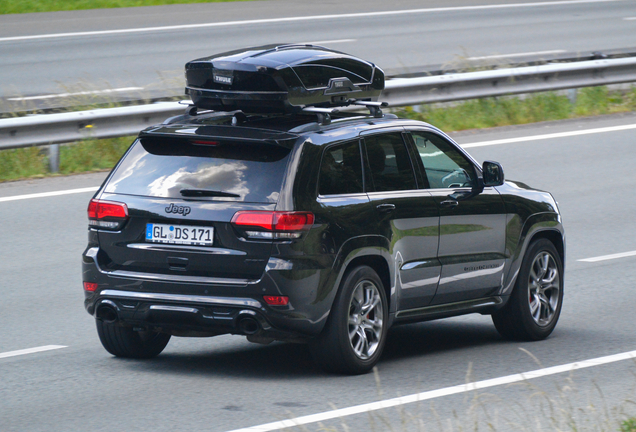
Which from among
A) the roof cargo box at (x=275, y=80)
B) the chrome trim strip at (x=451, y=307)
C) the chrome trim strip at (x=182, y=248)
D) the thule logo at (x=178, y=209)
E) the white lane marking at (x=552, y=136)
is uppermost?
the roof cargo box at (x=275, y=80)

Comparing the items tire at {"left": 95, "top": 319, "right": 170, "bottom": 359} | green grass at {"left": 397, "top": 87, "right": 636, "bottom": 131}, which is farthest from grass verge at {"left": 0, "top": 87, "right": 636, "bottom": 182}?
tire at {"left": 95, "top": 319, "right": 170, "bottom": 359}

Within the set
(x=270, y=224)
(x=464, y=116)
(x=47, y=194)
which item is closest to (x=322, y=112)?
(x=270, y=224)

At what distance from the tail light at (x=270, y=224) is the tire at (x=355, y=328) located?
0.56 meters

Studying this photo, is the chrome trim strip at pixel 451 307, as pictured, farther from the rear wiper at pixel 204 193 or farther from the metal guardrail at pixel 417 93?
the metal guardrail at pixel 417 93

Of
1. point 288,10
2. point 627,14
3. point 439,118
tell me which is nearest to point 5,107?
point 439,118

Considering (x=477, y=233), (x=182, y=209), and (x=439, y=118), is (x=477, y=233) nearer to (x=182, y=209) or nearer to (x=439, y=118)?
(x=182, y=209)

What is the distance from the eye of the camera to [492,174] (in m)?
8.02

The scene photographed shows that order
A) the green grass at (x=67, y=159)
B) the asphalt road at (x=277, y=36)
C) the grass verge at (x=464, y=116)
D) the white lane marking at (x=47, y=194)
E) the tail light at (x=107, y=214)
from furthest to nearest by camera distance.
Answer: the asphalt road at (x=277, y=36), the grass verge at (x=464, y=116), the green grass at (x=67, y=159), the white lane marking at (x=47, y=194), the tail light at (x=107, y=214)

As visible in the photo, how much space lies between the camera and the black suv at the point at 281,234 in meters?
Answer: 6.63

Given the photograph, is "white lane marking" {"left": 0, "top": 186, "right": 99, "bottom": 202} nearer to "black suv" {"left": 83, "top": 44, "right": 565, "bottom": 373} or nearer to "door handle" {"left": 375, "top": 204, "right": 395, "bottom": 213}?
"black suv" {"left": 83, "top": 44, "right": 565, "bottom": 373}

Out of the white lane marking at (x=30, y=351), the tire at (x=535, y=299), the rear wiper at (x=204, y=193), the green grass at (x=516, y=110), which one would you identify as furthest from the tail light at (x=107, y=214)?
the green grass at (x=516, y=110)

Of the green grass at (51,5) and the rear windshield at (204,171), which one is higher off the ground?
the rear windshield at (204,171)

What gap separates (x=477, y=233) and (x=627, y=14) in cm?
2568

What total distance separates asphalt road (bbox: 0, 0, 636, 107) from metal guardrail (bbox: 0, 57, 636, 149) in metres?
1.88
